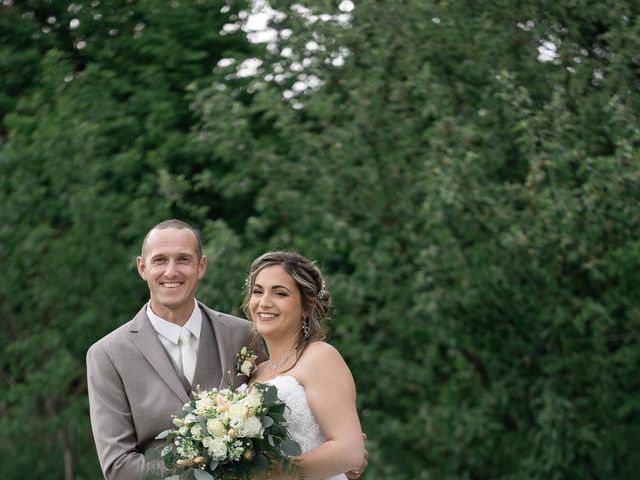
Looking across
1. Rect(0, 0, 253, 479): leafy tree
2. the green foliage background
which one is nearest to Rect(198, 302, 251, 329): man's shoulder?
the green foliage background

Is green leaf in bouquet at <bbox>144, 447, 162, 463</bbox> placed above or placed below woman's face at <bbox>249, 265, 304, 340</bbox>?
below

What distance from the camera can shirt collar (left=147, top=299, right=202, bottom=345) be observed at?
463cm

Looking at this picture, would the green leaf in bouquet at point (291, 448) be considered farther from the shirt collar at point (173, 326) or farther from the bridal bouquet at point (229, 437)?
the shirt collar at point (173, 326)

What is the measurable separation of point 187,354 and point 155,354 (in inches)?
5.3

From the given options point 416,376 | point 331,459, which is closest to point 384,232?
point 416,376

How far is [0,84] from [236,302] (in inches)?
114

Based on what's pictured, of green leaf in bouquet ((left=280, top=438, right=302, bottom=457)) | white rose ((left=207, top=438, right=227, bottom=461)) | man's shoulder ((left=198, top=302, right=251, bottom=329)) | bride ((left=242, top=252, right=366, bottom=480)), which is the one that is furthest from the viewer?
man's shoulder ((left=198, top=302, right=251, bottom=329))

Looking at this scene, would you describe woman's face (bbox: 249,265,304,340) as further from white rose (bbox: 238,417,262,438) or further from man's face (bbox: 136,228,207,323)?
white rose (bbox: 238,417,262,438)

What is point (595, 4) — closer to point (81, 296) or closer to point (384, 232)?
point (384, 232)

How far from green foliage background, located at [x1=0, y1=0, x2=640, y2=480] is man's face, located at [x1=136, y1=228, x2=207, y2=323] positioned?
3713mm

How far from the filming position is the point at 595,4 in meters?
8.82

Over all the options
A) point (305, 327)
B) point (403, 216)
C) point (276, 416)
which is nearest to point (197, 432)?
point (276, 416)

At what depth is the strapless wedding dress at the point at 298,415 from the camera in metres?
4.46

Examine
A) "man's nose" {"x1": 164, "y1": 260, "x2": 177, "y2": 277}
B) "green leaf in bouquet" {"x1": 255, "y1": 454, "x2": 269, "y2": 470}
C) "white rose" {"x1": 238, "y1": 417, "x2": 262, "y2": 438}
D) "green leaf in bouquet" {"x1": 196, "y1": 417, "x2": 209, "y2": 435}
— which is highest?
"man's nose" {"x1": 164, "y1": 260, "x2": 177, "y2": 277}
